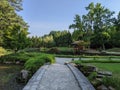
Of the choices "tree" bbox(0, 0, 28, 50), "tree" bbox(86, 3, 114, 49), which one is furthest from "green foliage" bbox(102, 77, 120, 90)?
"tree" bbox(86, 3, 114, 49)

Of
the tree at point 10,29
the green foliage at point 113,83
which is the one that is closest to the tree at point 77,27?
the tree at point 10,29

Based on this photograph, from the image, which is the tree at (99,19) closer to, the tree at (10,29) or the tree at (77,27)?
the tree at (77,27)

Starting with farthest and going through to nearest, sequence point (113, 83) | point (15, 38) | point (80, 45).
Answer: point (80, 45) < point (15, 38) < point (113, 83)

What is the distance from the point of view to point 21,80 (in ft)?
46.8

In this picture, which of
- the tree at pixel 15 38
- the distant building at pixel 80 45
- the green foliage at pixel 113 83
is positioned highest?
the tree at pixel 15 38

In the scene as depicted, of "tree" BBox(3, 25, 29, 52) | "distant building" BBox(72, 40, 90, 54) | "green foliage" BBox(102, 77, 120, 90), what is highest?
"tree" BBox(3, 25, 29, 52)

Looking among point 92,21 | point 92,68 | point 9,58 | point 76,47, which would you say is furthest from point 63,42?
point 92,68

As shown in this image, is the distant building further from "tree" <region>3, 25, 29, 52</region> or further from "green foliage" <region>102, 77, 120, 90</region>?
"green foliage" <region>102, 77, 120, 90</region>

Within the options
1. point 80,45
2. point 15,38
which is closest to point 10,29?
point 15,38

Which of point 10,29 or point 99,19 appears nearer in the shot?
point 10,29

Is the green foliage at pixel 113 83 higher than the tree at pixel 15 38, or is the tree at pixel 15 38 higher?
the tree at pixel 15 38

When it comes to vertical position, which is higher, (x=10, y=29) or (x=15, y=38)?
(x=10, y=29)

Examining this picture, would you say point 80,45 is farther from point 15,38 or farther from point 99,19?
point 15,38

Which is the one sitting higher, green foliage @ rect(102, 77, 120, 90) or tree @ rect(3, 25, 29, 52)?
tree @ rect(3, 25, 29, 52)
